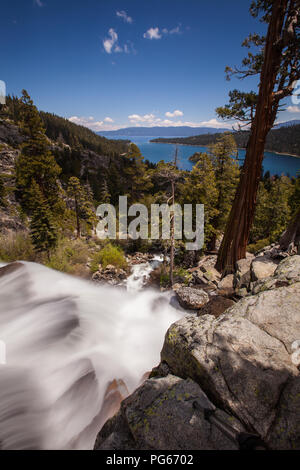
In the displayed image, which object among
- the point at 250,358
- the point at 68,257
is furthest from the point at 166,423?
the point at 68,257

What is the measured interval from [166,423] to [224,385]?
0.94 m

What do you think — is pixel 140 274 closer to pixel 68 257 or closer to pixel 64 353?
pixel 68 257

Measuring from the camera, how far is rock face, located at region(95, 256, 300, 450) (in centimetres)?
219

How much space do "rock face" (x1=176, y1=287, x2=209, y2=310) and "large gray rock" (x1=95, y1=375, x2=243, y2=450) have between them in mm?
5745

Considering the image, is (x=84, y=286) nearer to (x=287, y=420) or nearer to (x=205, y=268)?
(x=205, y=268)

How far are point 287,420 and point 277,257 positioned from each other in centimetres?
744

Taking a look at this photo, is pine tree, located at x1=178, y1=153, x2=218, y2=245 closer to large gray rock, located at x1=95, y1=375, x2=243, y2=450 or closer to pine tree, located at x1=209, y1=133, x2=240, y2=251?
pine tree, located at x1=209, y1=133, x2=240, y2=251

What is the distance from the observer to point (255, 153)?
26.2 ft

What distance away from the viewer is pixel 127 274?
1667 cm

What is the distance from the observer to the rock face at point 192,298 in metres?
8.40

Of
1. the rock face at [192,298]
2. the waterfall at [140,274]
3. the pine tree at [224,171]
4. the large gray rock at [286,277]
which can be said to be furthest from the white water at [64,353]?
the pine tree at [224,171]

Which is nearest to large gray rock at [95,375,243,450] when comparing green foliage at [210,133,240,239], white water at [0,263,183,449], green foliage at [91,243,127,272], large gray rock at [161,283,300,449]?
large gray rock at [161,283,300,449]

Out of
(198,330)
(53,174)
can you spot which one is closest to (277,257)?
(198,330)

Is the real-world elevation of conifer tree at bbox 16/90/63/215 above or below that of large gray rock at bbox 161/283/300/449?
above
